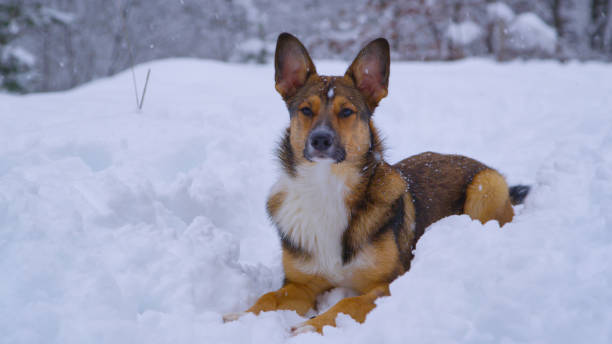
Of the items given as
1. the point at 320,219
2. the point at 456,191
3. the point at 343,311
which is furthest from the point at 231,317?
the point at 456,191

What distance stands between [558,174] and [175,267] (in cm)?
338

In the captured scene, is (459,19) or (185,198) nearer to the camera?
(185,198)

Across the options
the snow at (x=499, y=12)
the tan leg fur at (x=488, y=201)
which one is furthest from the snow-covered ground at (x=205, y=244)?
the snow at (x=499, y=12)

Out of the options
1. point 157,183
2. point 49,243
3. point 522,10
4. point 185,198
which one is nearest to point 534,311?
point 49,243

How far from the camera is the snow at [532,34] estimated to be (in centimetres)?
1455

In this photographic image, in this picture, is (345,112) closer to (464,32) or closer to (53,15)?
(53,15)

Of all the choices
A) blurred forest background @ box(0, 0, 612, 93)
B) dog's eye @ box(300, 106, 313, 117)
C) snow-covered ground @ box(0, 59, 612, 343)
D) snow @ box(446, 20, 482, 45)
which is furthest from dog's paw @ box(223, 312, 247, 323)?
snow @ box(446, 20, 482, 45)

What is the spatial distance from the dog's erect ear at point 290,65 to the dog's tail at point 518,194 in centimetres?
269

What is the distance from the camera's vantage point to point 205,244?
3.26 m

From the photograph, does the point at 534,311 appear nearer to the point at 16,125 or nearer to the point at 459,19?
the point at 16,125

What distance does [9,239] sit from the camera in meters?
2.46

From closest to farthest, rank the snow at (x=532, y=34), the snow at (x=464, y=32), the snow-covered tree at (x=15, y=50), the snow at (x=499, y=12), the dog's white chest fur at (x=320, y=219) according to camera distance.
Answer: the dog's white chest fur at (x=320, y=219) → the snow-covered tree at (x=15, y=50) → the snow at (x=532, y=34) → the snow at (x=499, y=12) → the snow at (x=464, y=32)

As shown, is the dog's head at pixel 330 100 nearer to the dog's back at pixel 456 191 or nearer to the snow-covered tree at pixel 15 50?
the dog's back at pixel 456 191

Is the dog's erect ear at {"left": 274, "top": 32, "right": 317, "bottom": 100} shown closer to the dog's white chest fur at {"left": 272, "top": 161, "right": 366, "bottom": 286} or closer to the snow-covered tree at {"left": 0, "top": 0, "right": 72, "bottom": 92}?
the dog's white chest fur at {"left": 272, "top": 161, "right": 366, "bottom": 286}
